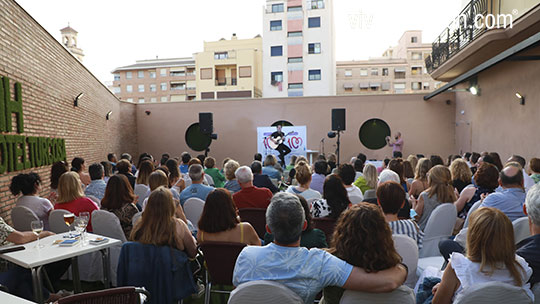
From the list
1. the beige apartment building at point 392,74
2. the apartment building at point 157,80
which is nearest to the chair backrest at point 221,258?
the beige apartment building at point 392,74

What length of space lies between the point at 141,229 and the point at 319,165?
3.17 meters

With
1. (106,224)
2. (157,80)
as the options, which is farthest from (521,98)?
(157,80)

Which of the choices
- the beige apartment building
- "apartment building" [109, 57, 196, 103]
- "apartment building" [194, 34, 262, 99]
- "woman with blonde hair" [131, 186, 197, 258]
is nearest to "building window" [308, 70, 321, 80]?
"apartment building" [194, 34, 262, 99]

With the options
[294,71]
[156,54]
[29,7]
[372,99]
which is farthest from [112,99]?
[156,54]

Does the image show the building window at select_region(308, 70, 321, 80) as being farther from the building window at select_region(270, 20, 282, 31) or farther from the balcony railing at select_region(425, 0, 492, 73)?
the balcony railing at select_region(425, 0, 492, 73)

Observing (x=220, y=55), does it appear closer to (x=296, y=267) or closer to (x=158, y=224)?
(x=158, y=224)

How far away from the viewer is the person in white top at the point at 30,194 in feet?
11.6

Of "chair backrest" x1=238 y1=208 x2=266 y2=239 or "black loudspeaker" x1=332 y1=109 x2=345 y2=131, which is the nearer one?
"chair backrest" x1=238 y1=208 x2=266 y2=239

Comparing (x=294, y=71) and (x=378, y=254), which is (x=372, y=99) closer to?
(x=378, y=254)

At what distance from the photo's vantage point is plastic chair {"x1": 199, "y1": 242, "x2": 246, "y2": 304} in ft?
7.97

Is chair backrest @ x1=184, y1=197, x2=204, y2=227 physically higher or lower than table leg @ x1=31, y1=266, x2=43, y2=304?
higher

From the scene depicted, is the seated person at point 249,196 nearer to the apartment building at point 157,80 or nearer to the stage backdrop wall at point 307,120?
the stage backdrop wall at point 307,120

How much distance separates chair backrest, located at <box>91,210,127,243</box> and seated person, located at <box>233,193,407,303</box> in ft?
6.13

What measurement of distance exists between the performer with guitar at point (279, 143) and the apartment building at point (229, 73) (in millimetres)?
22908
